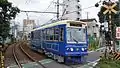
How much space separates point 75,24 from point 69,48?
1707mm

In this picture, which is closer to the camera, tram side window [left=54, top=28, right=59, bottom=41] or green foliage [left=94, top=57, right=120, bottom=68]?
green foliage [left=94, top=57, right=120, bottom=68]

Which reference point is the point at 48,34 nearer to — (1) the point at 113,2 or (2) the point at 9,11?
(1) the point at 113,2

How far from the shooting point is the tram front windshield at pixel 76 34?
19.0 meters

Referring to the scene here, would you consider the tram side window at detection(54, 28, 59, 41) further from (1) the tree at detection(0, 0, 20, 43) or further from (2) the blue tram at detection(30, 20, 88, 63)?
(1) the tree at detection(0, 0, 20, 43)

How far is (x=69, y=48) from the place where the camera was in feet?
62.3

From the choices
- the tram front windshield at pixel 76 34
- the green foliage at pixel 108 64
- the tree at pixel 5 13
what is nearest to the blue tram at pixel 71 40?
the tram front windshield at pixel 76 34

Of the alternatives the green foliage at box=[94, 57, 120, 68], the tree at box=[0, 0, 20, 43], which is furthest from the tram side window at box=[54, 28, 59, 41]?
the tree at box=[0, 0, 20, 43]

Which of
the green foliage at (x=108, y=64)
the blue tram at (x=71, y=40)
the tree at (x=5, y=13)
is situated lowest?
the green foliage at (x=108, y=64)


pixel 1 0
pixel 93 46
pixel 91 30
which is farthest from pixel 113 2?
pixel 91 30

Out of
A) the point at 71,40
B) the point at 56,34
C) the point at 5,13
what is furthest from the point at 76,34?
the point at 5,13

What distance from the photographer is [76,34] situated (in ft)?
62.7

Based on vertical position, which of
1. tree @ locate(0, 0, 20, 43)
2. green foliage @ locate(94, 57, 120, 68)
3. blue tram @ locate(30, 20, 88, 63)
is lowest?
green foliage @ locate(94, 57, 120, 68)

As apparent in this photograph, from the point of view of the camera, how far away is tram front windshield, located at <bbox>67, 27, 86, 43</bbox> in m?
19.0

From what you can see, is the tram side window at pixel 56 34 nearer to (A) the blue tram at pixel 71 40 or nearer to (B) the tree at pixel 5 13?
(A) the blue tram at pixel 71 40
